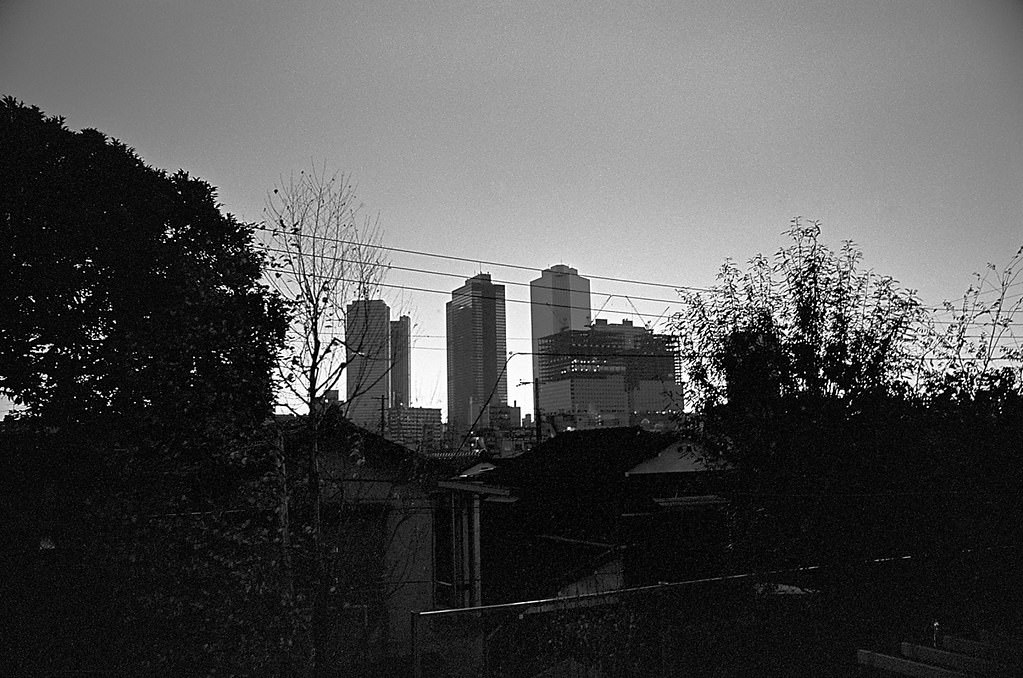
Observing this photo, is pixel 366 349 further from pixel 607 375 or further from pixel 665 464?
pixel 607 375

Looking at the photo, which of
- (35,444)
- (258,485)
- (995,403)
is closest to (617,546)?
(995,403)

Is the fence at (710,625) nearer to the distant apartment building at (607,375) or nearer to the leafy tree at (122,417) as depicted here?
the leafy tree at (122,417)

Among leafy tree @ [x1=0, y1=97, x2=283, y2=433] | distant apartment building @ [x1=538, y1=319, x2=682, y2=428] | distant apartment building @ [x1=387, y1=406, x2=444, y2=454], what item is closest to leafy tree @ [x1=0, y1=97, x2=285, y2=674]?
leafy tree @ [x1=0, y1=97, x2=283, y2=433]

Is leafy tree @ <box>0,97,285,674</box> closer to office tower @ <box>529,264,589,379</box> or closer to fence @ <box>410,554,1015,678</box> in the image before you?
fence @ <box>410,554,1015,678</box>

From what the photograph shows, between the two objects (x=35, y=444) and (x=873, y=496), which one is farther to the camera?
(x=873, y=496)

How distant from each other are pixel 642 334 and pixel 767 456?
263 centimetres

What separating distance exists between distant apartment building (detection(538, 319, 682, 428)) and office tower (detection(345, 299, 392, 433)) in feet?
8.16

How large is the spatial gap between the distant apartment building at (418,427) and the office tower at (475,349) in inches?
28.5

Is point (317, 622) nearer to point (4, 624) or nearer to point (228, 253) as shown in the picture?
point (4, 624)

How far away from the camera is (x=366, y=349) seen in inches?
244

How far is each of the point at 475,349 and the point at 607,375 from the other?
486 cm

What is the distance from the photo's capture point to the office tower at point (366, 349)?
6168 mm

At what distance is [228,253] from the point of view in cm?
644

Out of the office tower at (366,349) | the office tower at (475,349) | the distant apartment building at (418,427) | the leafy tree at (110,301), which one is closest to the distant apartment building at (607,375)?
the office tower at (475,349)
